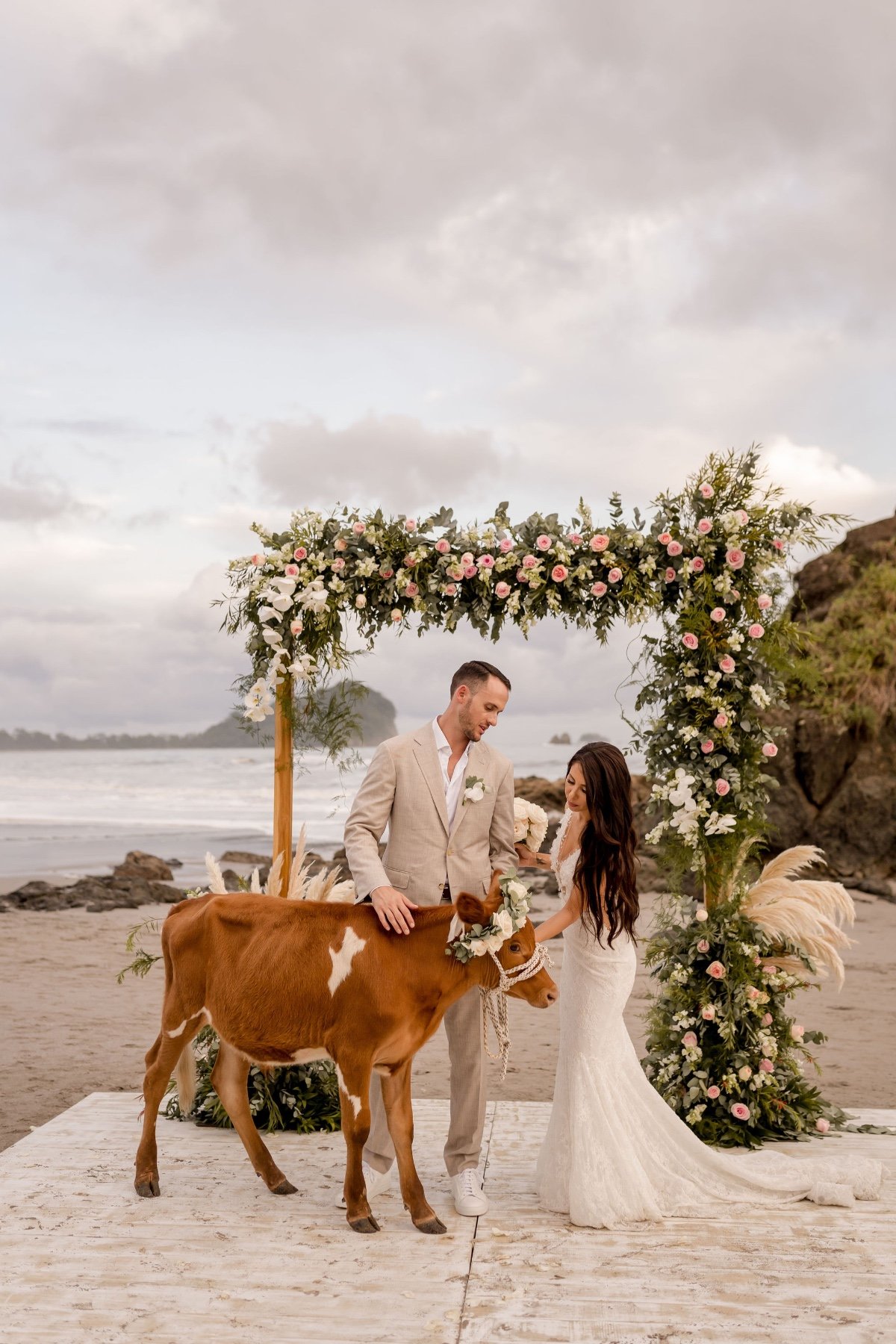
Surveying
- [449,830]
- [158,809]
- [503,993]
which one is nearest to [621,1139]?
[503,993]

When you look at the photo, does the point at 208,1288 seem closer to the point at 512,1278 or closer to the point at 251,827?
the point at 512,1278

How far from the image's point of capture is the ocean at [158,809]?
22.3m

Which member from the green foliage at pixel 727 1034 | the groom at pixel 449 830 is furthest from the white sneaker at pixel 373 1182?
the green foliage at pixel 727 1034

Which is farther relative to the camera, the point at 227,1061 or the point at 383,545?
the point at 383,545

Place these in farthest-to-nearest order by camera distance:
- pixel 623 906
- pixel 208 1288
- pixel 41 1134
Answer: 1. pixel 41 1134
2. pixel 623 906
3. pixel 208 1288

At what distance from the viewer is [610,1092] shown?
4.93 m

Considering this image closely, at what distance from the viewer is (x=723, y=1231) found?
4.66 meters

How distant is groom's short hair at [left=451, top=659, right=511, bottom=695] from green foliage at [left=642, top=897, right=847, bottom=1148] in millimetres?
2103

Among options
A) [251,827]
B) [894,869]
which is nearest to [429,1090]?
[894,869]

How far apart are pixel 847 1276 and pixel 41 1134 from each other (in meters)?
3.97

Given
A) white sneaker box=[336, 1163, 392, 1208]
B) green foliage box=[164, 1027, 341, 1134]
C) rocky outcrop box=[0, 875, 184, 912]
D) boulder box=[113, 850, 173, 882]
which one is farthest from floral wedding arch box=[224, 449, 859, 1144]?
boulder box=[113, 850, 173, 882]

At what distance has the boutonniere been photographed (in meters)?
4.88

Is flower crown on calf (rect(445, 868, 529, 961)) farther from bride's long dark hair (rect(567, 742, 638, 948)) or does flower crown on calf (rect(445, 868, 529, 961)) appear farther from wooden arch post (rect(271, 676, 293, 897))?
wooden arch post (rect(271, 676, 293, 897))

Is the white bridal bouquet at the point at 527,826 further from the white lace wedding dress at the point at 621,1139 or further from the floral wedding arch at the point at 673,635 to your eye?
the floral wedding arch at the point at 673,635
